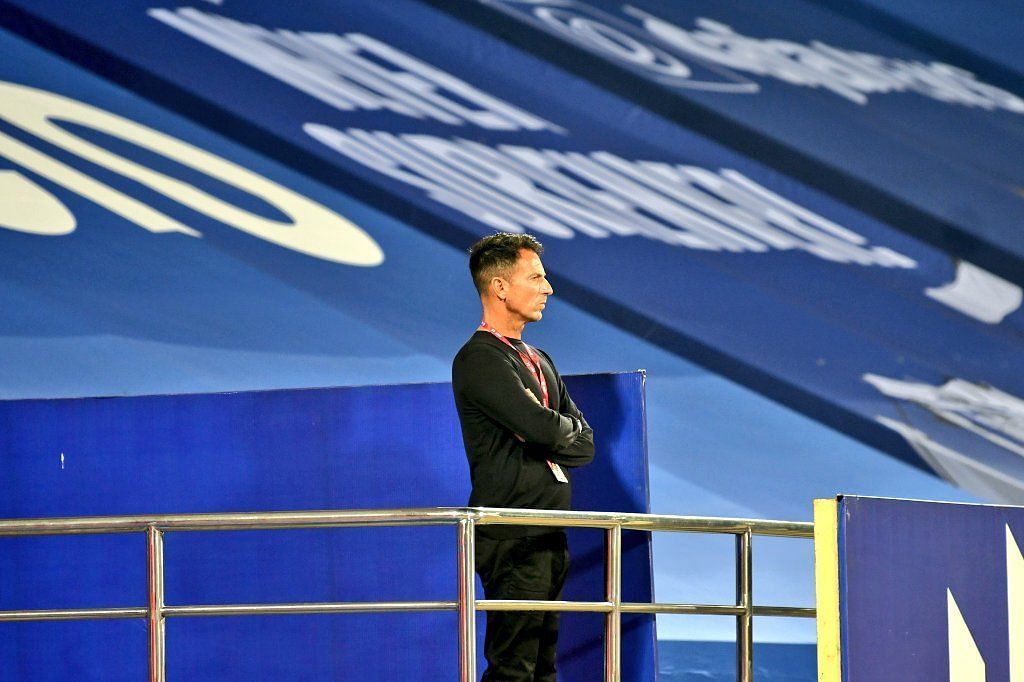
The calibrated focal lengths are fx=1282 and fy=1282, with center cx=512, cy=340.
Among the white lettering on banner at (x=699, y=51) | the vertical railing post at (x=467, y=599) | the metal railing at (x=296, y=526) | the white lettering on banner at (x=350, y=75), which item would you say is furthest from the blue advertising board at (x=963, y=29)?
the vertical railing post at (x=467, y=599)

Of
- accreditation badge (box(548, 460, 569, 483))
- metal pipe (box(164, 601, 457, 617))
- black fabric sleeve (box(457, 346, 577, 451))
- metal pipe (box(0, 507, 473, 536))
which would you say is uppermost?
black fabric sleeve (box(457, 346, 577, 451))

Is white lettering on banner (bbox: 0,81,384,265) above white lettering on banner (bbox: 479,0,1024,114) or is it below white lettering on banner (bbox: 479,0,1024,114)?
below

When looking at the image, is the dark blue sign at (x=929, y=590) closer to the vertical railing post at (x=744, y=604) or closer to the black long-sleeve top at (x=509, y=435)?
the vertical railing post at (x=744, y=604)

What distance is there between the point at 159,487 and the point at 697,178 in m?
3.77

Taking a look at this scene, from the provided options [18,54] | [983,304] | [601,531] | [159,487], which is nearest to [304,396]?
[159,487]

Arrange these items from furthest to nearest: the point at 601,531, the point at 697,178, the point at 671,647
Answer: the point at 697,178 → the point at 671,647 → the point at 601,531

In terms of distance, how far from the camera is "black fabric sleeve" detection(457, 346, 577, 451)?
3.00m

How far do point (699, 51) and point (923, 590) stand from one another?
436 cm

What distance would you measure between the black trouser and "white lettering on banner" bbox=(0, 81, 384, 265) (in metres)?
3.56

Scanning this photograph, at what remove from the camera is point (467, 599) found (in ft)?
8.70

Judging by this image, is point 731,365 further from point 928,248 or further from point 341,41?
point 341,41

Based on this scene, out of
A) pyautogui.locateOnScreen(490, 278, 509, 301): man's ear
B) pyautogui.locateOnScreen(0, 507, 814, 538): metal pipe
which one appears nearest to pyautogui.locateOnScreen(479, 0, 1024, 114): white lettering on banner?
pyautogui.locateOnScreen(490, 278, 509, 301): man's ear

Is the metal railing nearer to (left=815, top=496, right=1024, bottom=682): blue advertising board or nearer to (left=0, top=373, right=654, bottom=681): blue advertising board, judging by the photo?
(left=815, top=496, right=1024, bottom=682): blue advertising board

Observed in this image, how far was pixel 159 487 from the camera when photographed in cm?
365
